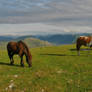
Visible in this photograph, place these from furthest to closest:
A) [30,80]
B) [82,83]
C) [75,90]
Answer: [30,80] < [82,83] < [75,90]

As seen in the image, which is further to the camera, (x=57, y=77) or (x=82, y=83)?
(x=57, y=77)

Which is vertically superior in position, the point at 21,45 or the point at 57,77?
the point at 21,45

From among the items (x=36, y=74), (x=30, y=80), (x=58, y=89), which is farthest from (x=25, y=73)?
(x=58, y=89)

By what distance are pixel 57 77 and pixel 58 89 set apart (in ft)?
10.9

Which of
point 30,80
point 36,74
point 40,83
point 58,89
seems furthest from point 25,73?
point 58,89

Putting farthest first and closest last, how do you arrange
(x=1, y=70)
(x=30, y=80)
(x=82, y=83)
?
(x=1, y=70) → (x=30, y=80) → (x=82, y=83)

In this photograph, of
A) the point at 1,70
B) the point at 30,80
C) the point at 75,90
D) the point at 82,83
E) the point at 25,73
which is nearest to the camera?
the point at 75,90

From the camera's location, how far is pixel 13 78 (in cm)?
1986

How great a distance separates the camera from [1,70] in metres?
24.1

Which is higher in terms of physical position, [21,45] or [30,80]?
[21,45]

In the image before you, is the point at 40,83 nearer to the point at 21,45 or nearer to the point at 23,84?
the point at 23,84

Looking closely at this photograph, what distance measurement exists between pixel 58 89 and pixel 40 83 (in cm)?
229

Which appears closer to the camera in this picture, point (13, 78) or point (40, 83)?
point (40, 83)

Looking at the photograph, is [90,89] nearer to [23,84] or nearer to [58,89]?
[58,89]
